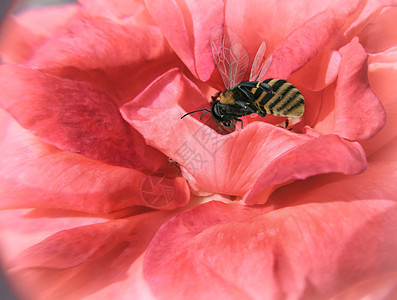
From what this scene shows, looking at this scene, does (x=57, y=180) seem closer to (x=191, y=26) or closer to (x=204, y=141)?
(x=204, y=141)

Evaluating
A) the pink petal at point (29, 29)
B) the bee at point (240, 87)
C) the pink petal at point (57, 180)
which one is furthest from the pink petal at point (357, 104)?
the pink petal at point (29, 29)

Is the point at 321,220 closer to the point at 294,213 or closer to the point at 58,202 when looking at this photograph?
the point at 294,213

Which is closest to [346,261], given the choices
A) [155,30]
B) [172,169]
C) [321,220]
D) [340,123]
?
[321,220]

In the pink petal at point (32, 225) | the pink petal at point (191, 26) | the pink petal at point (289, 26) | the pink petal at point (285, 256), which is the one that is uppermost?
the pink petal at point (191, 26)

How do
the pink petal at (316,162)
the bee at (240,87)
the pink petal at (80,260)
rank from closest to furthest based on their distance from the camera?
the pink petal at (316,162) < the pink petal at (80,260) < the bee at (240,87)

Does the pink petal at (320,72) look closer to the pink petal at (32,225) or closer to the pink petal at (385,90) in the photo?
the pink petal at (385,90)

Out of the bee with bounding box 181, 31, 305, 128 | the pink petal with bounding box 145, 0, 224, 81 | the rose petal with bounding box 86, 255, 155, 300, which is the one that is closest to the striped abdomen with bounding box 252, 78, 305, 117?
the bee with bounding box 181, 31, 305, 128
